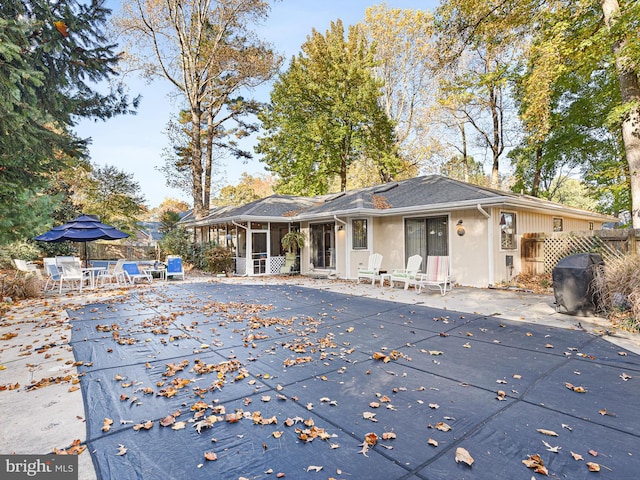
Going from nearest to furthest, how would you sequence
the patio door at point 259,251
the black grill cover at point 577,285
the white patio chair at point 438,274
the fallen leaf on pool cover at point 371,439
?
the fallen leaf on pool cover at point 371,439, the black grill cover at point 577,285, the white patio chair at point 438,274, the patio door at point 259,251

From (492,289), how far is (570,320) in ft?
11.9

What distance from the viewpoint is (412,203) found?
36.5ft

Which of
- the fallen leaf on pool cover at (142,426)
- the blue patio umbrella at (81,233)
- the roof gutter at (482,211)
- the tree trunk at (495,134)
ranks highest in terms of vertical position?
the tree trunk at (495,134)

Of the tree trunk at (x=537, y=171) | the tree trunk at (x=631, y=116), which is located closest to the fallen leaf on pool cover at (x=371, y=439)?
the tree trunk at (x=631, y=116)

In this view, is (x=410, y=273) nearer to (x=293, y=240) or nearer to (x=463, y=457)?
(x=293, y=240)

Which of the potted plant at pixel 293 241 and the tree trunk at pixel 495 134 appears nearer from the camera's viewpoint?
the potted plant at pixel 293 241

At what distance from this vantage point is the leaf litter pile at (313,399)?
219 centimetres

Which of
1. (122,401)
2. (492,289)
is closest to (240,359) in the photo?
(122,401)

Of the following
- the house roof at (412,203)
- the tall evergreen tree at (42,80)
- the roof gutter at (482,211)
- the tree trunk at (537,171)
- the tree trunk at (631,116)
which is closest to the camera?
the tall evergreen tree at (42,80)

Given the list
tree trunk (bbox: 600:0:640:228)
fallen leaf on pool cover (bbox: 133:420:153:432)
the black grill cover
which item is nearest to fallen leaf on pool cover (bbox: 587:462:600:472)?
fallen leaf on pool cover (bbox: 133:420:153:432)

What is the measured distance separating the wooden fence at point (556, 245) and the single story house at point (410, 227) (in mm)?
420

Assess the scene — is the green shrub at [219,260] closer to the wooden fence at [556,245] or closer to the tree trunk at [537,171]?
the wooden fence at [556,245]

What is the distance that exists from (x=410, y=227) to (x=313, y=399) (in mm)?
9540

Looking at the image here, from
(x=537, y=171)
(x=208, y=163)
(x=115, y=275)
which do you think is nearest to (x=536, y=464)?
(x=115, y=275)
